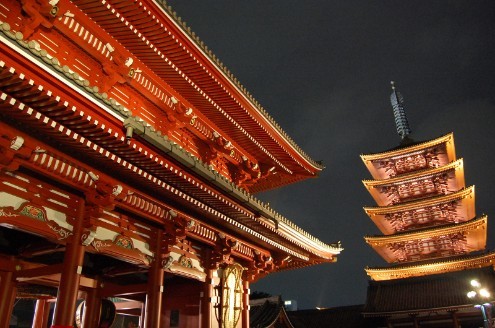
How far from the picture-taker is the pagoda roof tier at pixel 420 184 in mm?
32812

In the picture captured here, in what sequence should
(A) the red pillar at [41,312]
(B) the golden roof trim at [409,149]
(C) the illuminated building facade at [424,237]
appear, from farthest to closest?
(B) the golden roof trim at [409,149] → (C) the illuminated building facade at [424,237] → (A) the red pillar at [41,312]

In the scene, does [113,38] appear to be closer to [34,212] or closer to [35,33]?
[35,33]

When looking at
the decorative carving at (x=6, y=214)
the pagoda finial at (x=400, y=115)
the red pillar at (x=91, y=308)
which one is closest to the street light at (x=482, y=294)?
the red pillar at (x=91, y=308)

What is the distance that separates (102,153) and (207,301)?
19.8ft

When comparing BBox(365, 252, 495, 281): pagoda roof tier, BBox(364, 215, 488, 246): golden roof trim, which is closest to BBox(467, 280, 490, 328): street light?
BBox(365, 252, 495, 281): pagoda roof tier

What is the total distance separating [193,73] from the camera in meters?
12.0

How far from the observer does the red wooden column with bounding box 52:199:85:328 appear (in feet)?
22.9

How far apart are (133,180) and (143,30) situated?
14.6ft

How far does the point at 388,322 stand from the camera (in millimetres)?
27562

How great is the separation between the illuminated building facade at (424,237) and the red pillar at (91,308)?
2205 cm

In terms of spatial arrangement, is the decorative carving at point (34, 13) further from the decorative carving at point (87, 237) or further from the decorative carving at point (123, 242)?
the decorative carving at point (123, 242)

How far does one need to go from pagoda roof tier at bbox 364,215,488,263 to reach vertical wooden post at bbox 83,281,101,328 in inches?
1086

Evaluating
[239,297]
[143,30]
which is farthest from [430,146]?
[143,30]

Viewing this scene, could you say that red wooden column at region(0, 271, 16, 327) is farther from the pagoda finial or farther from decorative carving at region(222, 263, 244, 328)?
the pagoda finial
